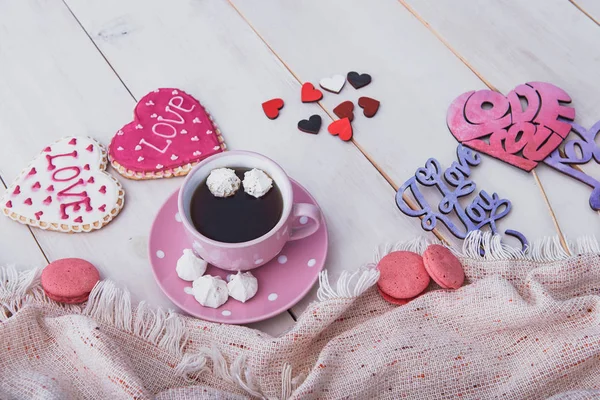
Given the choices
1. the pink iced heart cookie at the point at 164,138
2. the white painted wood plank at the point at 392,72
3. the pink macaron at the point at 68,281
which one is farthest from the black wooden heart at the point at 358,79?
the pink macaron at the point at 68,281

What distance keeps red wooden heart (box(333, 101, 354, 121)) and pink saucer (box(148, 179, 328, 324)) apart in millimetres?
172

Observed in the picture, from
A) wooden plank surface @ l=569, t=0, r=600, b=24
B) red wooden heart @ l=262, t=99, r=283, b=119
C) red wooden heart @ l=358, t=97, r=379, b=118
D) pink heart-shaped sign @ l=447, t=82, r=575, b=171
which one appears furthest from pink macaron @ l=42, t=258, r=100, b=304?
wooden plank surface @ l=569, t=0, r=600, b=24

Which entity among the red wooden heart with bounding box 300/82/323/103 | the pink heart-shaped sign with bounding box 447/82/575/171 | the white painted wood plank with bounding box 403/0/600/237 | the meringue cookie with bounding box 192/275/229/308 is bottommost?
the meringue cookie with bounding box 192/275/229/308

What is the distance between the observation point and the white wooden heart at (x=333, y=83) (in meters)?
0.97

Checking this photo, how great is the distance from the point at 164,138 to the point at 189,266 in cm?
23

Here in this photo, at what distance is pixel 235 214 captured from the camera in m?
0.76

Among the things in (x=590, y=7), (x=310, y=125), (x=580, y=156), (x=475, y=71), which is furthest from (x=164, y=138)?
(x=590, y=7)

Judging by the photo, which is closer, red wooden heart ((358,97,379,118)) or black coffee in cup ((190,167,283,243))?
black coffee in cup ((190,167,283,243))

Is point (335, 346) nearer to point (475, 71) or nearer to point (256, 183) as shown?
point (256, 183)

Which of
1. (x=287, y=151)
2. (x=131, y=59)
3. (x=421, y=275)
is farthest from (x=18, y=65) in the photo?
(x=421, y=275)

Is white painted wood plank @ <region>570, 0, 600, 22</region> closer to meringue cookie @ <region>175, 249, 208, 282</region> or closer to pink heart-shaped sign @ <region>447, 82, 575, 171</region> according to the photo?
pink heart-shaped sign @ <region>447, 82, 575, 171</region>

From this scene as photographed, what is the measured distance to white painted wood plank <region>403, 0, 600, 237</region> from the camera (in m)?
0.99

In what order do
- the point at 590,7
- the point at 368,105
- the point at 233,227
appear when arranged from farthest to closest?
the point at 590,7 → the point at 368,105 → the point at 233,227

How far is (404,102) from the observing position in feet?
3.18
